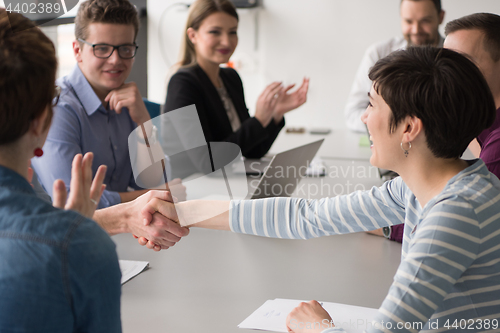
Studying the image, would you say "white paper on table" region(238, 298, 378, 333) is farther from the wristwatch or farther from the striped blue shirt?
the wristwatch

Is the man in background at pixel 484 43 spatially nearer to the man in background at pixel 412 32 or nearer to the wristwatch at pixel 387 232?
the wristwatch at pixel 387 232

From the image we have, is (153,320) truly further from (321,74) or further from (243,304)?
(321,74)

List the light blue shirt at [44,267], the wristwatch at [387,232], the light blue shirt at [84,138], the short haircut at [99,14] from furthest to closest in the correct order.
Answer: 1. the short haircut at [99,14]
2. the light blue shirt at [84,138]
3. the wristwatch at [387,232]
4. the light blue shirt at [44,267]

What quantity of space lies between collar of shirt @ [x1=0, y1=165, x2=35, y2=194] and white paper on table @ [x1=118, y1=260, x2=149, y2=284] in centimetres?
61

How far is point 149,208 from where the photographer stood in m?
1.28

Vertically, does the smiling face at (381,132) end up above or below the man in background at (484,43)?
below

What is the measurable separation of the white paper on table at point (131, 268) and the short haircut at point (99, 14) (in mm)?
927

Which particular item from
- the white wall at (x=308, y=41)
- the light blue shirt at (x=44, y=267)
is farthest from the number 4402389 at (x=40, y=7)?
the white wall at (x=308, y=41)

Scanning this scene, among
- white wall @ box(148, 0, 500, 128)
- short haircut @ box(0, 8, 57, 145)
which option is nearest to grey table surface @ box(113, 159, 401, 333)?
short haircut @ box(0, 8, 57, 145)

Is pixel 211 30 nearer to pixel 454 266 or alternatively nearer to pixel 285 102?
pixel 285 102

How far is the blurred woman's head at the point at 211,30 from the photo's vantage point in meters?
2.49

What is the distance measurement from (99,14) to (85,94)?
296mm

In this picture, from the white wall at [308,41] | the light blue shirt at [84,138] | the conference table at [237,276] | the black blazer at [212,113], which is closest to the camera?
the conference table at [237,276]

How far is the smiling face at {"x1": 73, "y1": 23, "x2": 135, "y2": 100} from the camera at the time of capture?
1.74 metres
